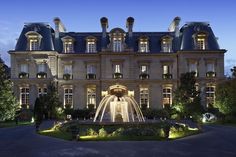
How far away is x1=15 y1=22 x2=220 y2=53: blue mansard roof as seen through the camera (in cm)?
5147

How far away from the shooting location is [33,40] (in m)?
51.3

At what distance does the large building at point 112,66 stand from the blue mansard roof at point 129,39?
0.14 m

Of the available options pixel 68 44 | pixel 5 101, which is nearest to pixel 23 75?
pixel 68 44

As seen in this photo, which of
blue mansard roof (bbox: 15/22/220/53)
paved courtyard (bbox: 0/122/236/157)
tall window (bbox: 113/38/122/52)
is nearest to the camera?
paved courtyard (bbox: 0/122/236/157)

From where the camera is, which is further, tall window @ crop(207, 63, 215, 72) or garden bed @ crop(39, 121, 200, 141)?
tall window @ crop(207, 63, 215, 72)

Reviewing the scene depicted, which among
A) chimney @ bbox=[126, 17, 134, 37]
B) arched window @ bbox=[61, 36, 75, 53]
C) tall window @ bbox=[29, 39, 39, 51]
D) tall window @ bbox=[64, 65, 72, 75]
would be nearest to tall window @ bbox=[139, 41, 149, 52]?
chimney @ bbox=[126, 17, 134, 37]

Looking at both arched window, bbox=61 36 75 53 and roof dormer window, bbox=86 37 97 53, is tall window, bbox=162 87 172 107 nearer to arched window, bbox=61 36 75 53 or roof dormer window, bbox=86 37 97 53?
roof dormer window, bbox=86 37 97 53

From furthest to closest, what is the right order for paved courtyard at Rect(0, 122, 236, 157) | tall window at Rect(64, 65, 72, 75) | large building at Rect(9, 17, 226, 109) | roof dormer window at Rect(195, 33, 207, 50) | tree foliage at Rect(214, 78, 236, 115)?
tall window at Rect(64, 65, 72, 75), roof dormer window at Rect(195, 33, 207, 50), large building at Rect(9, 17, 226, 109), tree foliage at Rect(214, 78, 236, 115), paved courtyard at Rect(0, 122, 236, 157)

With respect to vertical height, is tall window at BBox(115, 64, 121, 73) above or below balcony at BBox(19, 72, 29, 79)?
above

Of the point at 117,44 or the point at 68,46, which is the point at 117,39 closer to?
the point at 117,44

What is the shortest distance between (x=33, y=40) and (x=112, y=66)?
1126 cm

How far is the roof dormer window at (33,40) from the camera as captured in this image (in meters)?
51.1

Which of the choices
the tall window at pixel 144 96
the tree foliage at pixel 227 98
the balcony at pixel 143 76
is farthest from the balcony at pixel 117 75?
the tree foliage at pixel 227 98

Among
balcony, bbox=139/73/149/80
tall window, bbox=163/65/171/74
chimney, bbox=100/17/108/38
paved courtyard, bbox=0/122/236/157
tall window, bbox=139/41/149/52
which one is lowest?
paved courtyard, bbox=0/122/236/157
